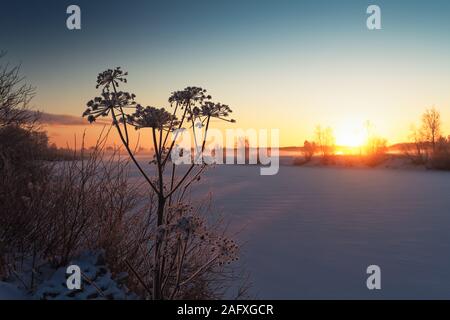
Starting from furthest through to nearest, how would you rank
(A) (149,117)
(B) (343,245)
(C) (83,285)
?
1. (B) (343,245)
2. (C) (83,285)
3. (A) (149,117)

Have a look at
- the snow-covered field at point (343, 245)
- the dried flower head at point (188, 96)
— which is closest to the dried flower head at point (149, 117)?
the dried flower head at point (188, 96)

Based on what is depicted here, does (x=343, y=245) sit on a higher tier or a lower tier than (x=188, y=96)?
lower

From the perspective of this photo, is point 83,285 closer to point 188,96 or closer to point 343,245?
point 188,96

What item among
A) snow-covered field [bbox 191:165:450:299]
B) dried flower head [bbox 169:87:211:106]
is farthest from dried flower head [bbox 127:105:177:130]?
snow-covered field [bbox 191:165:450:299]

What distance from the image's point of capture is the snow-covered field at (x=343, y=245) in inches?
217

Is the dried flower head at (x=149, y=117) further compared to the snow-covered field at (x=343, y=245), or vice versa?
the snow-covered field at (x=343, y=245)

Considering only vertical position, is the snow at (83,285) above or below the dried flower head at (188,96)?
below

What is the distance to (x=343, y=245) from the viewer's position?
7785 millimetres

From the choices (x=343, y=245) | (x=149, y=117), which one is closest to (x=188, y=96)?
(x=149, y=117)

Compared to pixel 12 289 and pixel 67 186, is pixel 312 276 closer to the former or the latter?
pixel 67 186

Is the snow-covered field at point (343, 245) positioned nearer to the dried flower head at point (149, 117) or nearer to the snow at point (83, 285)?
the snow at point (83, 285)

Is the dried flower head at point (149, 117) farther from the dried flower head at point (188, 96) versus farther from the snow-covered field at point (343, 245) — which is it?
the snow-covered field at point (343, 245)

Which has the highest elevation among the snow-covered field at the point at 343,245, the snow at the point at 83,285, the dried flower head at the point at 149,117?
the dried flower head at the point at 149,117

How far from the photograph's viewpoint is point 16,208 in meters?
4.18
